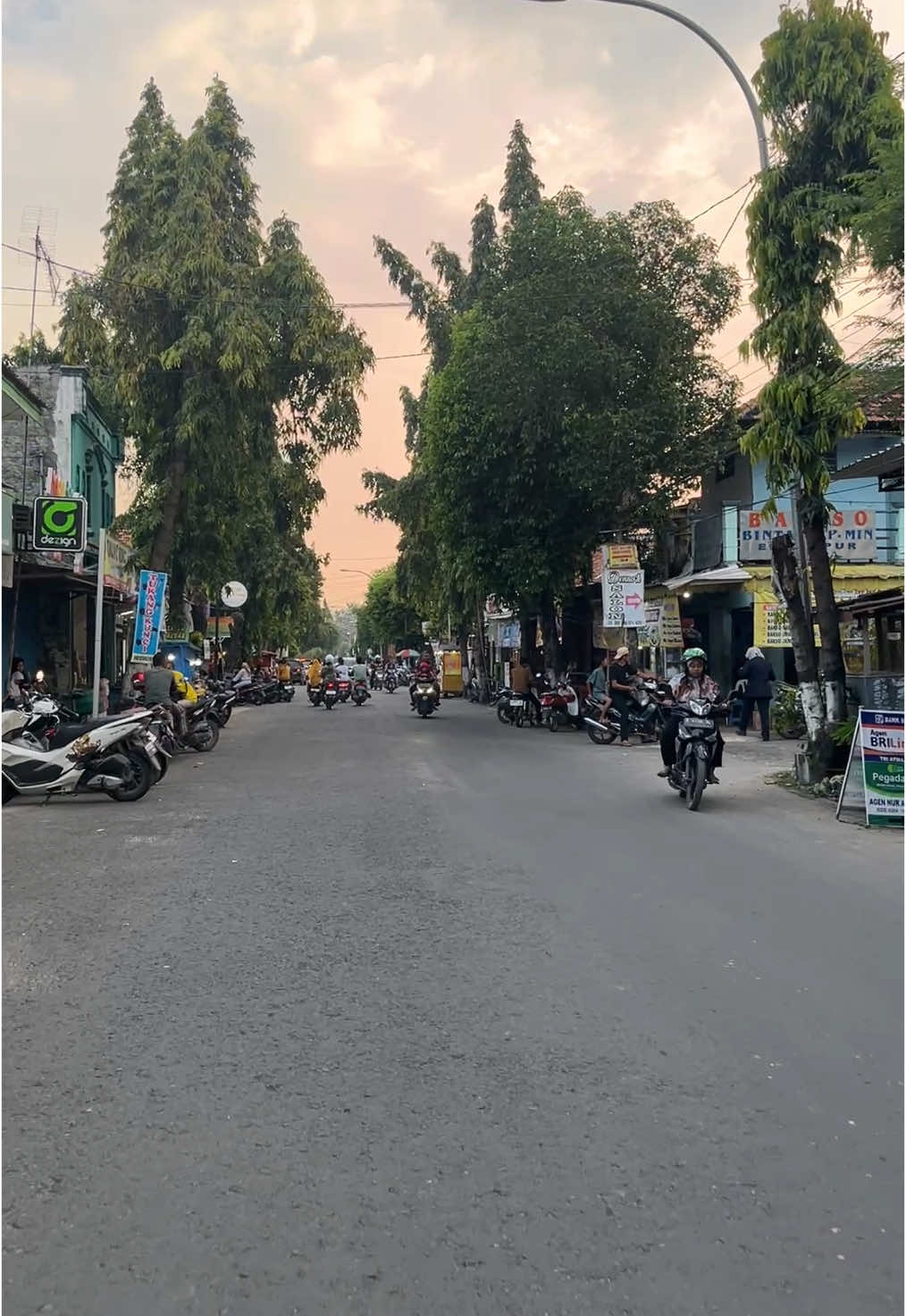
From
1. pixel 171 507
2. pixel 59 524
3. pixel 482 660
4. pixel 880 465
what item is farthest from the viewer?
pixel 482 660

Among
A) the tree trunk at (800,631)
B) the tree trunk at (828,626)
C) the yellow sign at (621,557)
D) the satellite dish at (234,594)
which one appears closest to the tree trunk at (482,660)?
the satellite dish at (234,594)

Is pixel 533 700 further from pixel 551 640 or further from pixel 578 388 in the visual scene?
pixel 578 388

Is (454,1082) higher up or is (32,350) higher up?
(32,350)

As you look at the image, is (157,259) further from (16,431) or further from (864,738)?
(864,738)

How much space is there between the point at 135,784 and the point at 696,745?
627 centimetres

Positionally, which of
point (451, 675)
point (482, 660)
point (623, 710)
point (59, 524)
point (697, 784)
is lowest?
point (697, 784)

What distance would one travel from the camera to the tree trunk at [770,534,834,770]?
44.0 feet

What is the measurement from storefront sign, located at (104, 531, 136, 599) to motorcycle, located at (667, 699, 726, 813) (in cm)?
1066

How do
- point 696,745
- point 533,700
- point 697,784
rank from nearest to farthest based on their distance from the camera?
point 697,784 → point 696,745 → point 533,700

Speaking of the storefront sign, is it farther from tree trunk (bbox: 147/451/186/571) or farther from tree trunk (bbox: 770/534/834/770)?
tree trunk (bbox: 770/534/834/770)

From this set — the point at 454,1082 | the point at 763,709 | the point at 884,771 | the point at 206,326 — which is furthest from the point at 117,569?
the point at 454,1082

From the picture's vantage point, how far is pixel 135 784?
1237cm

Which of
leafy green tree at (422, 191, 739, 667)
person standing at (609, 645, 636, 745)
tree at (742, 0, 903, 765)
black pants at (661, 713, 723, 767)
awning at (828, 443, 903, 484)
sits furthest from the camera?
leafy green tree at (422, 191, 739, 667)

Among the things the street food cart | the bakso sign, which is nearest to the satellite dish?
the street food cart
